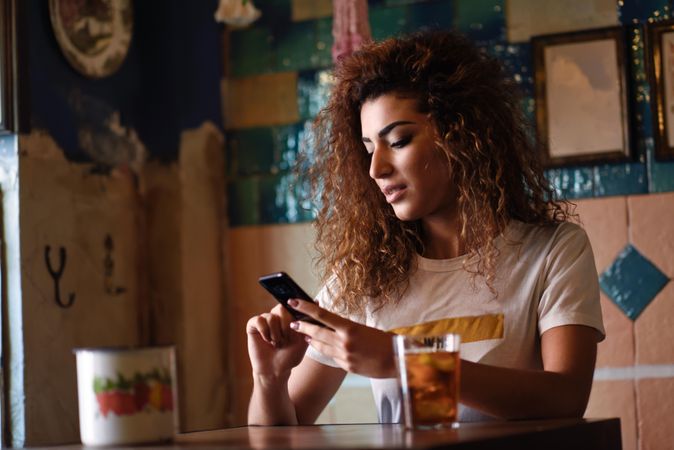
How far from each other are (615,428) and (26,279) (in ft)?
4.79

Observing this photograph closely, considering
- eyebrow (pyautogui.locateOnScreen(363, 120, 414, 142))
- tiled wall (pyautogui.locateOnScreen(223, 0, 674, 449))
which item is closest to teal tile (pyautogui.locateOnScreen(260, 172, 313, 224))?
tiled wall (pyautogui.locateOnScreen(223, 0, 674, 449))

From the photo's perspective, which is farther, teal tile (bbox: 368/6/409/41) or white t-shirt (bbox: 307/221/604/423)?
teal tile (bbox: 368/6/409/41)

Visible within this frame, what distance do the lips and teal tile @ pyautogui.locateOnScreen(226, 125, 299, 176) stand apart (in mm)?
1029

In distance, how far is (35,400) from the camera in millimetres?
2277

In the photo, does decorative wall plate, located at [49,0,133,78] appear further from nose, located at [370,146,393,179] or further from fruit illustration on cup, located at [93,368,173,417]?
fruit illustration on cup, located at [93,368,173,417]

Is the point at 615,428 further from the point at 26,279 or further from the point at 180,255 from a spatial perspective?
the point at 180,255

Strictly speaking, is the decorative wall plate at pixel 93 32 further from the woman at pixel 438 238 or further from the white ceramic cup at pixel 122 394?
the white ceramic cup at pixel 122 394

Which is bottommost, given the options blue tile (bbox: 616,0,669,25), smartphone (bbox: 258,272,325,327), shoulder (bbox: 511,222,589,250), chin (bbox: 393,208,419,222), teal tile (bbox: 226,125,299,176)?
smartphone (bbox: 258,272,325,327)

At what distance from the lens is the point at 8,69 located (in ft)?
7.49

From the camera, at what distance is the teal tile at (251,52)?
2852 millimetres

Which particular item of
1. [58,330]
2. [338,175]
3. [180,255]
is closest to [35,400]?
[58,330]

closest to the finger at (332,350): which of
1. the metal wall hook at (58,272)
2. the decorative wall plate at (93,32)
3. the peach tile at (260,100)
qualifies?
the metal wall hook at (58,272)

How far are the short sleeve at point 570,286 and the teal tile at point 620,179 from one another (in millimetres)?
738

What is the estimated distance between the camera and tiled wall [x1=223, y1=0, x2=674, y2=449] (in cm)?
236
